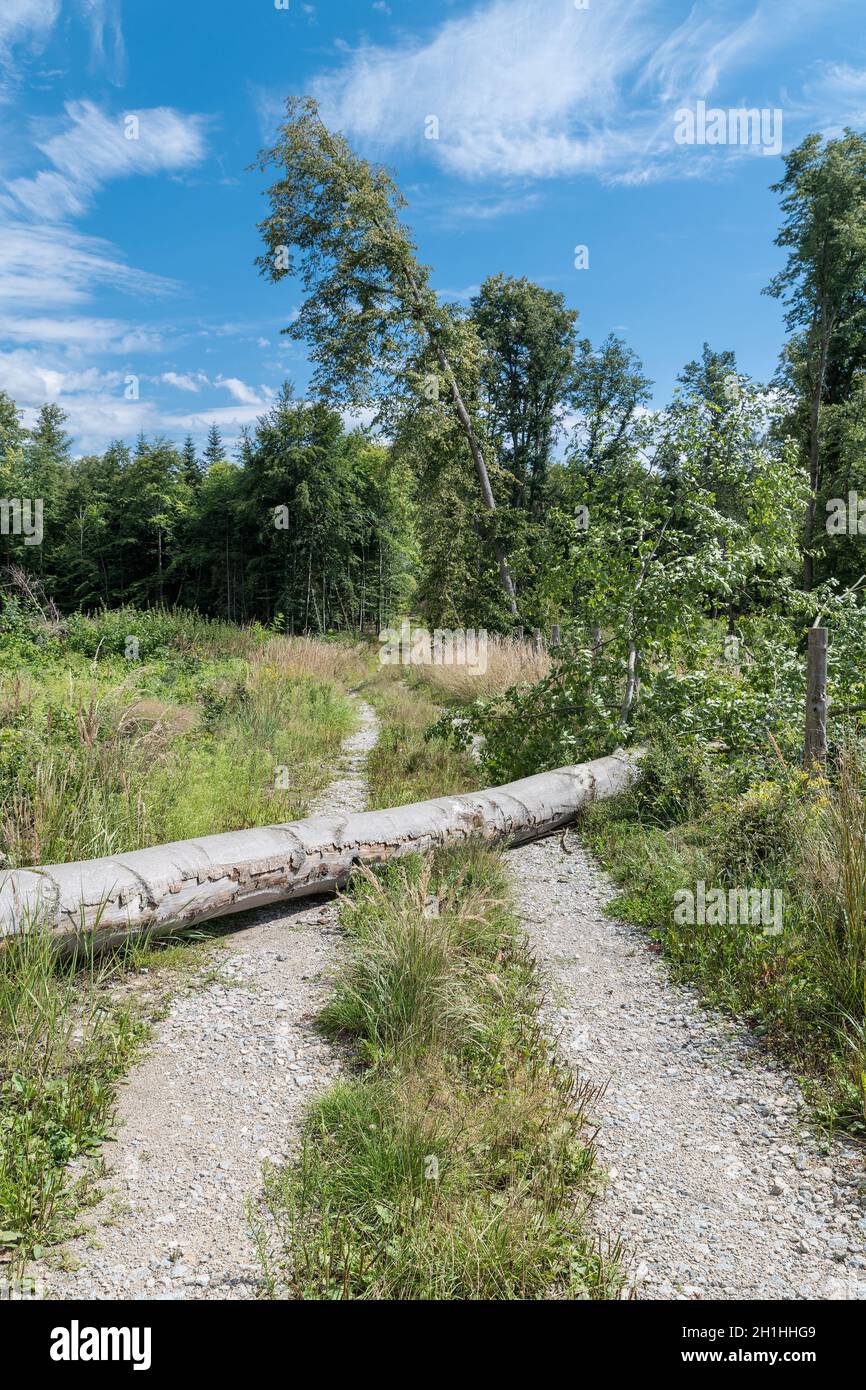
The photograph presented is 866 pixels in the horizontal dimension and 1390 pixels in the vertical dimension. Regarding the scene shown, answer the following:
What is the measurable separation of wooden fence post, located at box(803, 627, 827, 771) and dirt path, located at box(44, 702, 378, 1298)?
13.1ft

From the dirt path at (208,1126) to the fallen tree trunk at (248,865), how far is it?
1.27 feet

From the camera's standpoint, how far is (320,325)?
679 inches

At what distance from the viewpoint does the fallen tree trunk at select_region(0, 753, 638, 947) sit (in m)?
3.79

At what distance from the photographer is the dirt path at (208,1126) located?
2262 mm

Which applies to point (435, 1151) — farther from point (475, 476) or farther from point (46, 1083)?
point (475, 476)

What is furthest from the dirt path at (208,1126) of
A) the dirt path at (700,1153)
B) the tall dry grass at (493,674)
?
the tall dry grass at (493,674)

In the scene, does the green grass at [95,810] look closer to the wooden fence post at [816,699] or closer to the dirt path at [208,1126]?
the dirt path at [208,1126]

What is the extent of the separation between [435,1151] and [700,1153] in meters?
1.07

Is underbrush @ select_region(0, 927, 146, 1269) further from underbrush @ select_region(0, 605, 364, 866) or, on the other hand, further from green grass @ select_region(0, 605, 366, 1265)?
Result: underbrush @ select_region(0, 605, 364, 866)

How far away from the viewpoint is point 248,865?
4.63 metres

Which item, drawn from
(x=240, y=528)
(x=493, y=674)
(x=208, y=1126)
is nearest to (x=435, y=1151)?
(x=208, y=1126)

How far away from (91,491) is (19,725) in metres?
24.8

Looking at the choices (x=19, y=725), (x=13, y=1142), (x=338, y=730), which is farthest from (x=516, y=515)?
(x=13, y=1142)
